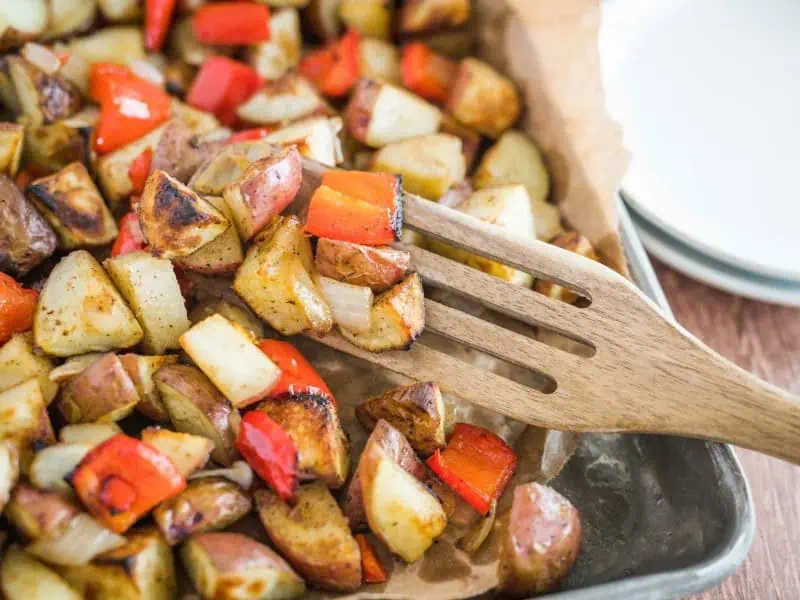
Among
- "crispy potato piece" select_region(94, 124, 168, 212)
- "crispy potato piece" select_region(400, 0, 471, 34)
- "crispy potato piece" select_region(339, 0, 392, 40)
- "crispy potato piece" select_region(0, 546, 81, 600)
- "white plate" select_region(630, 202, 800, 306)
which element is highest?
"crispy potato piece" select_region(400, 0, 471, 34)

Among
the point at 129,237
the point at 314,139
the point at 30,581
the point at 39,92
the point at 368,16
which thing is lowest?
the point at 30,581

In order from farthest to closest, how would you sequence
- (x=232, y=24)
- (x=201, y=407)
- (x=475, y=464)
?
(x=232, y=24) < (x=475, y=464) < (x=201, y=407)

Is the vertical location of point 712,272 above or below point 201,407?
above

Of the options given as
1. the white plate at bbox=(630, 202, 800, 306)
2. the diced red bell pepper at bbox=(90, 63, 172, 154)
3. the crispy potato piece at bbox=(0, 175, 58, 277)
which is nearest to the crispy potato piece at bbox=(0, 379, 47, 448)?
the crispy potato piece at bbox=(0, 175, 58, 277)

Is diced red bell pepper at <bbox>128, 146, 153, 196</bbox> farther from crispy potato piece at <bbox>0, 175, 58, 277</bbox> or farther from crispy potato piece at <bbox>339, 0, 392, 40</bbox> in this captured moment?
crispy potato piece at <bbox>339, 0, 392, 40</bbox>

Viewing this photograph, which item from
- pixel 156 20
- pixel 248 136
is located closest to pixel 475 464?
pixel 248 136

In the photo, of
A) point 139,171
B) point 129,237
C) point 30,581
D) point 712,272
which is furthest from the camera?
point 712,272

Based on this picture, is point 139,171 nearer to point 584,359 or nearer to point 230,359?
point 230,359

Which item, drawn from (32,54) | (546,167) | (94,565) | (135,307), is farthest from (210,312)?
(546,167)
